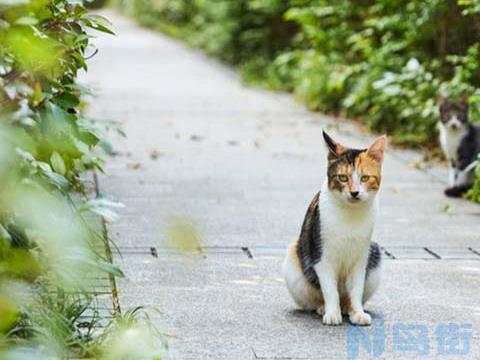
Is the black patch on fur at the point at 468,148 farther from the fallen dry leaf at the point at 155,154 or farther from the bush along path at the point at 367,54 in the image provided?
the fallen dry leaf at the point at 155,154

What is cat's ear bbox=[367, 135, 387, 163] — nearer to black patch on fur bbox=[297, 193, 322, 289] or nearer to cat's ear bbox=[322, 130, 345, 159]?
cat's ear bbox=[322, 130, 345, 159]

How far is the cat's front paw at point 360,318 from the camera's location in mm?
5555

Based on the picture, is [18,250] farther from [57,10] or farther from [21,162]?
[57,10]

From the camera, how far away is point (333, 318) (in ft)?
18.3

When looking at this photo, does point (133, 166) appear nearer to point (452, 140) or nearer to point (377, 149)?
point (452, 140)

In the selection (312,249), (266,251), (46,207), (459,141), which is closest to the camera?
(46,207)

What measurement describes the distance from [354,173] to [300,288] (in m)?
0.73

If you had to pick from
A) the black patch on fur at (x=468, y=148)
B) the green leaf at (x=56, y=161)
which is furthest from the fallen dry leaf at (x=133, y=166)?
the green leaf at (x=56, y=161)

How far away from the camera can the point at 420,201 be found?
9531 millimetres

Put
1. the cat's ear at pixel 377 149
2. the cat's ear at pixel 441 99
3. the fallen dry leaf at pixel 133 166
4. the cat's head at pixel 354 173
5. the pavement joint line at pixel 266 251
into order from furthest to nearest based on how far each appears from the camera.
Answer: the fallen dry leaf at pixel 133 166
the cat's ear at pixel 441 99
the pavement joint line at pixel 266 251
the cat's ear at pixel 377 149
the cat's head at pixel 354 173
